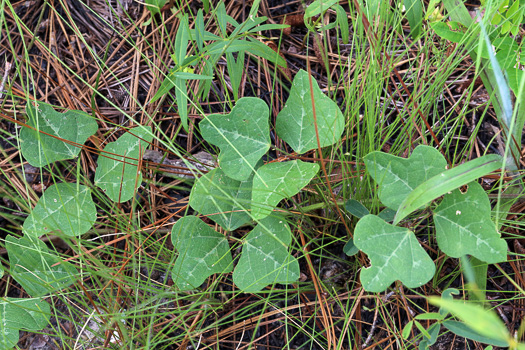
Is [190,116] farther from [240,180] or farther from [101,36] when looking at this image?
[101,36]

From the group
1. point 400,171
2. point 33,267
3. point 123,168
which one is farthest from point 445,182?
point 33,267

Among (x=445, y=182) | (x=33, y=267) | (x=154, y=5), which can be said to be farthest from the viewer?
(x=154, y=5)

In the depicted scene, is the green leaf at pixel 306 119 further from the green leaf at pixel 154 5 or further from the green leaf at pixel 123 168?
the green leaf at pixel 154 5

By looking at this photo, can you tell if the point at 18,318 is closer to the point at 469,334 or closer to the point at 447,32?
the point at 469,334

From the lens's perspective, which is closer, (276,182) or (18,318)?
(276,182)

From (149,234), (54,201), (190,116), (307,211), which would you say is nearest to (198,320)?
(149,234)

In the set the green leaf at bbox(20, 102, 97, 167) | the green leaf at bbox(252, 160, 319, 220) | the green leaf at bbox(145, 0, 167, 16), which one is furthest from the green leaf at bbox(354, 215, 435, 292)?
the green leaf at bbox(145, 0, 167, 16)

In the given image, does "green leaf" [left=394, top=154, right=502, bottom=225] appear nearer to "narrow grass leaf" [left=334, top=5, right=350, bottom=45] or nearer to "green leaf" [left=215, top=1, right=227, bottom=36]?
"narrow grass leaf" [left=334, top=5, right=350, bottom=45]
